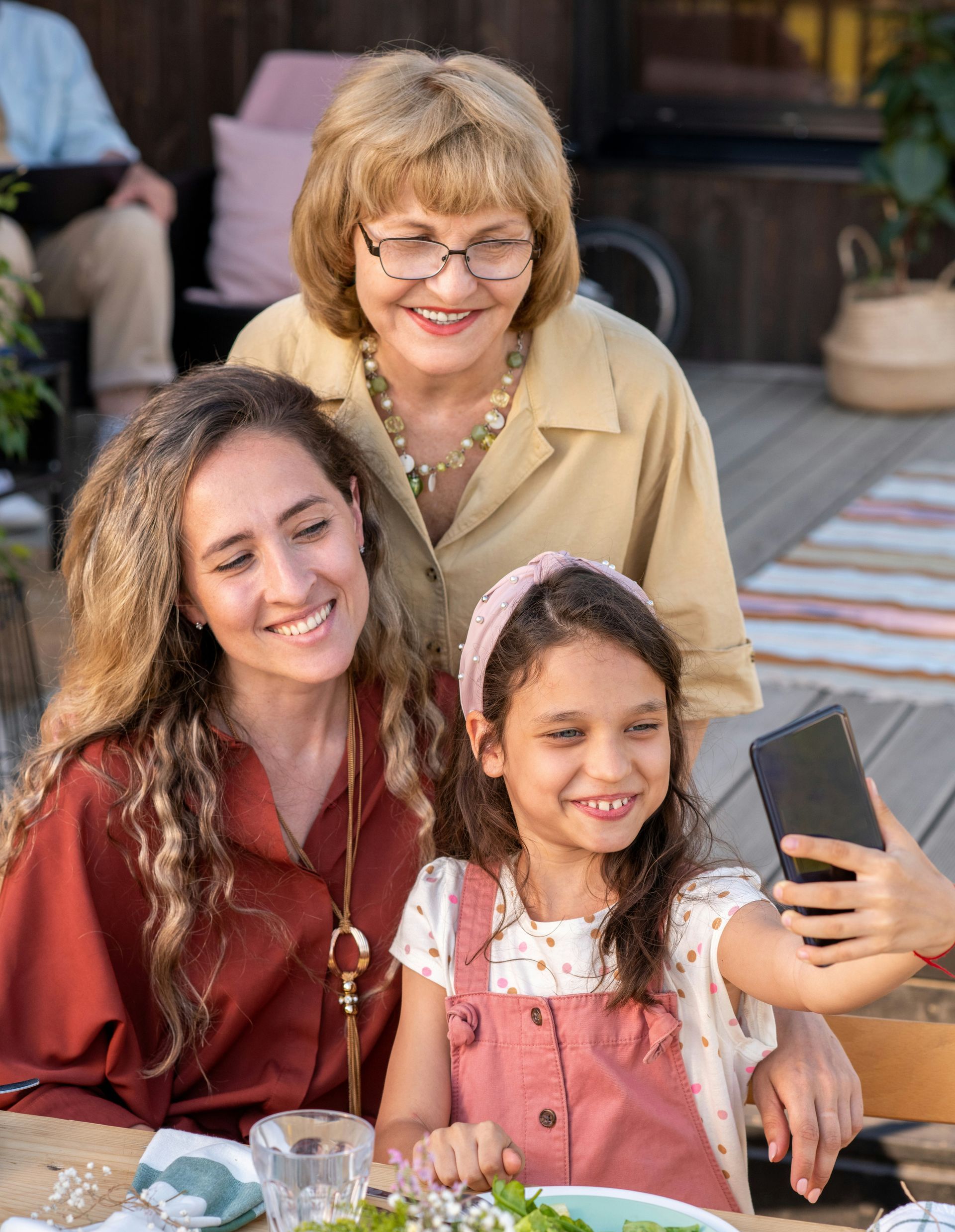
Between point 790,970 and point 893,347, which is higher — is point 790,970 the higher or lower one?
the higher one

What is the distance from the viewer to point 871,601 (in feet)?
12.4

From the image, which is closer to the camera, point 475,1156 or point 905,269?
point 475,1156

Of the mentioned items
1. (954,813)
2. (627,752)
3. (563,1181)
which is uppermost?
(627,752)

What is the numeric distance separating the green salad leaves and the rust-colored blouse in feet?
1.64

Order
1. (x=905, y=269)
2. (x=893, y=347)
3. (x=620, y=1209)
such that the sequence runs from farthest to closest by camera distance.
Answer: (x=905, y=269)
(x=893, y=347)
(x=620, y=1209)

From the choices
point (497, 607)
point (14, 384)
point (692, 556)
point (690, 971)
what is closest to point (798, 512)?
point (14, 384)

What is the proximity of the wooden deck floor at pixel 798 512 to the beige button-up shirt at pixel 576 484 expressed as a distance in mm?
589

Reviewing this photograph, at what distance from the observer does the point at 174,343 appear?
4.81 metres

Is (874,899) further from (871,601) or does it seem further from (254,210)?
(254,210)

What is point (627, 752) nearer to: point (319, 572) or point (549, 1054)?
point (549, 1054)

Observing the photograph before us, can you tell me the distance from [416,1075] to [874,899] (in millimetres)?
555

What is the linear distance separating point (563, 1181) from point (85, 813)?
1.89 feet

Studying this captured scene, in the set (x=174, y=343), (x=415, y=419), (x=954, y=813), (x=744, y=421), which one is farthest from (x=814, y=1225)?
(x=744, y=421)

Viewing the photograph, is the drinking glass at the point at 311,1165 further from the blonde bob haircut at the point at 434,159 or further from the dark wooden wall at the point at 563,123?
the dark wooden wall at the point at 563,123
